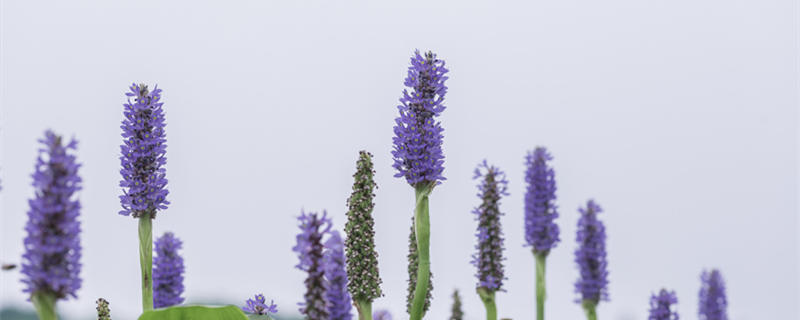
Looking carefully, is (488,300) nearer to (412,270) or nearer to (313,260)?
(412,270)

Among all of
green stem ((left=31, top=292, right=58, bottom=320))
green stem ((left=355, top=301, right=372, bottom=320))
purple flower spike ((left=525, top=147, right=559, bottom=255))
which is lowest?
green stem ((left=355, top=301, right=372, bottom=320))

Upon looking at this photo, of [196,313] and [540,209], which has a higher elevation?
[540,209]

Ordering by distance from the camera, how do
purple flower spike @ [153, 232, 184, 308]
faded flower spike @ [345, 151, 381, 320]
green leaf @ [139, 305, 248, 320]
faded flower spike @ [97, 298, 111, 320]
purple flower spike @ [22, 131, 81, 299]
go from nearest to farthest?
purple flower spike @ [22, 131, 81, 299] → green leaf @ [139, 305, 248, 320] → faded flower spike @ [97, 298, 111, 320] → faded flower spike @ [345, 151, 381, 320] → purple flower spike @ [153, 232, 184, 308]

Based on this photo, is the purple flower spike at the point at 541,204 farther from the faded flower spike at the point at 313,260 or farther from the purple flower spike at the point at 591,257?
the faded flower spike at the point at 313,260

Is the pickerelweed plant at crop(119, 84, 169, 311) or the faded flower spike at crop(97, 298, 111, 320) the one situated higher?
the pickerelweed plant at crop(119, 84, 169, 311)

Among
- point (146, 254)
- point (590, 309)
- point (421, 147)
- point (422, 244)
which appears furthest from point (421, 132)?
point (590, 309)

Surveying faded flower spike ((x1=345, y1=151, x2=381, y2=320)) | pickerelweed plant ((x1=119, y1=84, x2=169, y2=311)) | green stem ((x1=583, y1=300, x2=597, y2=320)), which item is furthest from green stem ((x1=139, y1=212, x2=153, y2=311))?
green stem ((x1=583, y1=300, x2=597, y2=320))

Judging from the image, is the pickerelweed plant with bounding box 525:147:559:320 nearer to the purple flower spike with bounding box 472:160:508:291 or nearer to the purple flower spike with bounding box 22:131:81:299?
the purple flower spike with bounding box 472:160:508:291

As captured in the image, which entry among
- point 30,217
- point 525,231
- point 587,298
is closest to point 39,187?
point 30,217
